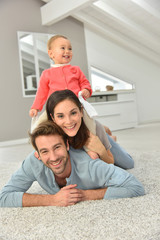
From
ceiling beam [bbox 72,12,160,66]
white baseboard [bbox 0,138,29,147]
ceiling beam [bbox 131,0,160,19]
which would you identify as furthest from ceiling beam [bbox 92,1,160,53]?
white baseboard [bbox 0,138,29,147]

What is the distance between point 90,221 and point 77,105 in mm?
627

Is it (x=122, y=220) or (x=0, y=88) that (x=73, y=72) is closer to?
(x=122, y=220)

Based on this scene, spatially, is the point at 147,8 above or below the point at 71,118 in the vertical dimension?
above

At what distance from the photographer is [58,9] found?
5059mm

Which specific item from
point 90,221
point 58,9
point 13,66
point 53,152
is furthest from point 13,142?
point 90,221

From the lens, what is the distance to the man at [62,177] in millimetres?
1357

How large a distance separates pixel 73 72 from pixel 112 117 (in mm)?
3705

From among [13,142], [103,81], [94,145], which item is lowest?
[13,142]

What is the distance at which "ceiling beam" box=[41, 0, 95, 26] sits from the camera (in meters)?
4.65

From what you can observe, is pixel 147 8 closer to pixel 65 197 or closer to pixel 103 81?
pixel 103 81

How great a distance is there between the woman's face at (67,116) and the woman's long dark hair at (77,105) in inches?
1.0

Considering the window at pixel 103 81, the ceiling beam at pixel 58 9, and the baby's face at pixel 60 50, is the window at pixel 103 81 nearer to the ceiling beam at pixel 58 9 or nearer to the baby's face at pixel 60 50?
the ceiling beam at pixel 58 9

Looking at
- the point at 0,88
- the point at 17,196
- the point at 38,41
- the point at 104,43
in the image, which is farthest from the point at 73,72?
the point at 104,43

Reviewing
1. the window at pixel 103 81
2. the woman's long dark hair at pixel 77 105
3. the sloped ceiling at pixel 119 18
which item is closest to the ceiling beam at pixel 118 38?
the sloped ceiling at pixel 119 18
